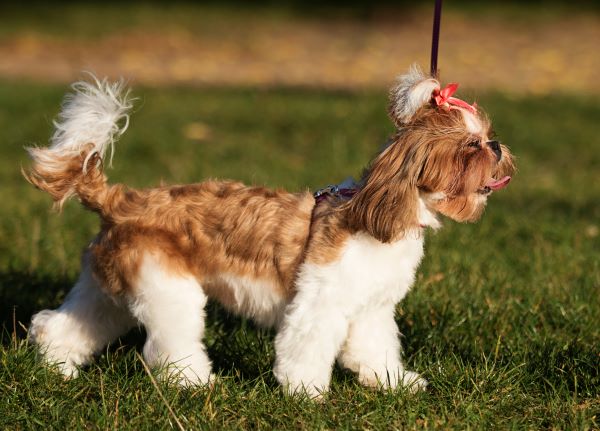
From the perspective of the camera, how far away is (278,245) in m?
4.28

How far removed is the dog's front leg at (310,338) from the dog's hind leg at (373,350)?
329 millimetres

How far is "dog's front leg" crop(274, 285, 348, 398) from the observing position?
4.14m

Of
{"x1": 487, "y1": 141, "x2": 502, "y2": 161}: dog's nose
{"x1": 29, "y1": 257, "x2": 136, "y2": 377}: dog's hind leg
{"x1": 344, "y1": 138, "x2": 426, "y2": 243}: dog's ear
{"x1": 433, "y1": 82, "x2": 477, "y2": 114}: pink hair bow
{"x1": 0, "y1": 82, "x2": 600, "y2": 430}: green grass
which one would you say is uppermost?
{"x1": 433, "y1": 82, "x2": 477, "y2": 114}: pink hair bow

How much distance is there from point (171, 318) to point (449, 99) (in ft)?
5.32

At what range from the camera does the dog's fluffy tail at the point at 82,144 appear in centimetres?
441

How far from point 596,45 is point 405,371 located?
16409 millimetres

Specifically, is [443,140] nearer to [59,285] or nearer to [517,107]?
[59,285]

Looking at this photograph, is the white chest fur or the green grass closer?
the green grass

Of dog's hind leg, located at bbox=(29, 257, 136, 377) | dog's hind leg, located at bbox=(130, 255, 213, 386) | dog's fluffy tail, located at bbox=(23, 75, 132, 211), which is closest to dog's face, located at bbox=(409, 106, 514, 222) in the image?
dog's hind leg, located at bbox=(130, 255, 213, 386)

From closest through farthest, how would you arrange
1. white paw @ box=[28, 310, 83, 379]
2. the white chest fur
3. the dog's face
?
the dog's face, the white chest fur, white paw @ box=[28, 310, 83, 379]

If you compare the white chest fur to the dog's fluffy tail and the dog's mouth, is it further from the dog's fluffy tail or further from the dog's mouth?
the dog's fluffy tail

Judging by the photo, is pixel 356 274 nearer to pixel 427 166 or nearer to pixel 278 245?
pixel 278 245

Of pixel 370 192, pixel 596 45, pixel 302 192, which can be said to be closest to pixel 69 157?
pixel 302 192

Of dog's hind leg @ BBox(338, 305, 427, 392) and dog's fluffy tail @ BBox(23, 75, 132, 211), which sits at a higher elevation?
dog's fluffy tail @ BBox(23, 75, 132, 211)
